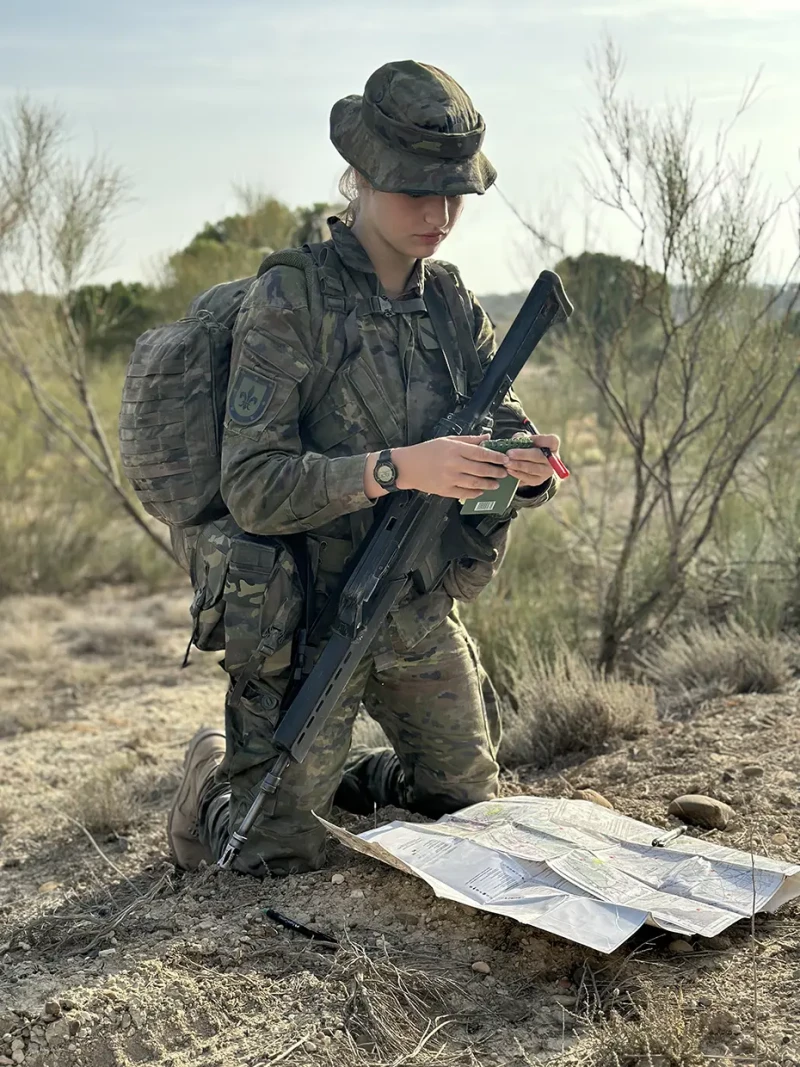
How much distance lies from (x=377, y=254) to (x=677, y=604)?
131 inches

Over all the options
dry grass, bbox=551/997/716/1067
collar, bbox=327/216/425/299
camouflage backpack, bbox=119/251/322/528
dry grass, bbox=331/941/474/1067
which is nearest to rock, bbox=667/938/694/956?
dry grass, bbox=551/997/716/1067

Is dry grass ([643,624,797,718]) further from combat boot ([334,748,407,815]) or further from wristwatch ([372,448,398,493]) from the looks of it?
wristwatch ([372,448,398,493])

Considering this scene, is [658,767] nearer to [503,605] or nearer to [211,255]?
[503,605]

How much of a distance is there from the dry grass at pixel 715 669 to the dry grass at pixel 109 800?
221 cm

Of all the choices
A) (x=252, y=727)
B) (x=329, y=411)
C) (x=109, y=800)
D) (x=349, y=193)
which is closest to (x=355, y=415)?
(x=329, y=411)

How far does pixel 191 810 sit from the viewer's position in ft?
11.8

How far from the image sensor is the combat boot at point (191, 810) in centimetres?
359

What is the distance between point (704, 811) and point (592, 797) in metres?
0.37

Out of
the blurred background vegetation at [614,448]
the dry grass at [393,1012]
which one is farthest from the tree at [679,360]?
the dry grass at [393,1012]

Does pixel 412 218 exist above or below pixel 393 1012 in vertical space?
above

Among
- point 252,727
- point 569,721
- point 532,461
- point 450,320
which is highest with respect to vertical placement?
point 450,320

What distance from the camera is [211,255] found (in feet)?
37.1

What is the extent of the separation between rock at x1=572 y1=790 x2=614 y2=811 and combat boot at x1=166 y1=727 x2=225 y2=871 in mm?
1125

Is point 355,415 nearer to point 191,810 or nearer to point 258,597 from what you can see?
point 258,597
